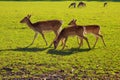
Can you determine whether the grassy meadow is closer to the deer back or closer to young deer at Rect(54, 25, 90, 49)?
young deer at Rect(54, 25, 90, 49)

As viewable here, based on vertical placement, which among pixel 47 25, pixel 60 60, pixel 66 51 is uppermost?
pixel 47 25

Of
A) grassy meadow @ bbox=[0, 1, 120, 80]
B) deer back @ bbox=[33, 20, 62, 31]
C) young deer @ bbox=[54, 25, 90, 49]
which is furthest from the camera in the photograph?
deer back @ bbox=[33, 20, 62, 31]

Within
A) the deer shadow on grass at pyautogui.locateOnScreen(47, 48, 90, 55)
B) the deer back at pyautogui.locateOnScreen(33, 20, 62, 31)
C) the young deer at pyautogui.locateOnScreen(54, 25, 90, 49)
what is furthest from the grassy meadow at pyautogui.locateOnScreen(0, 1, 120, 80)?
the deer back at pyautogui.locateOnScreen(33, 20, 62, 31)

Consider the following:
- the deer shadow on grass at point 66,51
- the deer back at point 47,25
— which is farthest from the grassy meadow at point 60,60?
the deer back at point 47,25

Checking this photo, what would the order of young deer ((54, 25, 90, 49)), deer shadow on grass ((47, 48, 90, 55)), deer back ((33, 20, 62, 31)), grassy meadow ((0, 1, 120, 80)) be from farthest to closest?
deer back ((33, 20, 62, 31)) → young deer ((54, 25, 90, 49)) → deer shadow on grass ((47, 48, 90, 55)) → grassy meadow ((0, 1, 120, 80))

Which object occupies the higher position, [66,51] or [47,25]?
[47,25]

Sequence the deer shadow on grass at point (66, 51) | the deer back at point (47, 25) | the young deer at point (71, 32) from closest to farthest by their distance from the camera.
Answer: the deer shadow on grass at point (66, 51) → the young deer at point (71, 32) → the deer back at point (47, 25)

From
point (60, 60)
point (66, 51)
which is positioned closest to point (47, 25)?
point (66, 51)

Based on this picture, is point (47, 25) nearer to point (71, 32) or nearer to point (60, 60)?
point (71, 32)

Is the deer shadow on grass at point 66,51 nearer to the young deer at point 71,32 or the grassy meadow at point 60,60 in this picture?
the grassy meadow at point 60,60

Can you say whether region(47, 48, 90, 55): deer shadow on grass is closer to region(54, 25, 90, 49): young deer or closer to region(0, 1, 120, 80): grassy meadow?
region(0, 1, 120, 80): grassy meadow

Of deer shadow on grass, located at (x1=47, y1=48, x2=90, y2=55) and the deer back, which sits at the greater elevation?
the deer back

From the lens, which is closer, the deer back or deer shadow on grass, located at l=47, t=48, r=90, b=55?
deer shadow on grass, located at l=47, t=48, r=90, b=55

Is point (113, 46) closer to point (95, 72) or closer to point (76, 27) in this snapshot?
point (76, 27)
